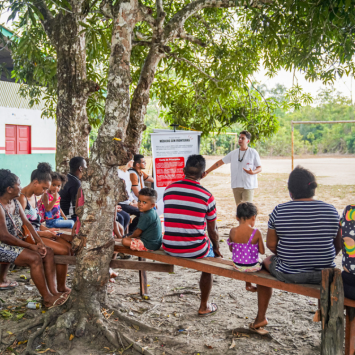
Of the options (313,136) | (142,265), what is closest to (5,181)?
(142,265)

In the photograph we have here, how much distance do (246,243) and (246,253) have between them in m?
0.11

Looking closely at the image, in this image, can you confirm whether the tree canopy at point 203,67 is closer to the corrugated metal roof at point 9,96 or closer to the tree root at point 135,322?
the tree root at point 135,322

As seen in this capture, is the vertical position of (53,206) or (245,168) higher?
(245,168)

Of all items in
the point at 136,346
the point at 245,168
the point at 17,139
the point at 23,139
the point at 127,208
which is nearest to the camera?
the point at 136,346

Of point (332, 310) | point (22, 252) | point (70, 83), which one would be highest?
point (70, 83)

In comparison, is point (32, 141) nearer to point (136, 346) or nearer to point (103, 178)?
point (103, 178)

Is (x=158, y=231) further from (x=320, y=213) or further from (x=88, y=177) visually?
(x=320, y=213)

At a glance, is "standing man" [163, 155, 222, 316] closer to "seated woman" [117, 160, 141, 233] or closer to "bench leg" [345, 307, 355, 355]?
"bench leg" [345, 307, 355, 355]

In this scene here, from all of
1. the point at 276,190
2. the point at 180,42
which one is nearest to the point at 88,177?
the point at 180,42

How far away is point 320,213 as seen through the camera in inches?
116

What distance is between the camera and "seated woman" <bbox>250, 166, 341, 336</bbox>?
2947 mm

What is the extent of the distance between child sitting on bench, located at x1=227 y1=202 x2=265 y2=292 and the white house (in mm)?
11051

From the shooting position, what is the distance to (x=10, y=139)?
522 inches

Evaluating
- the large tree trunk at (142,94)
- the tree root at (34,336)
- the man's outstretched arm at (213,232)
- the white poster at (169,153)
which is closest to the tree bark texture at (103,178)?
the tree root at (34,336)
